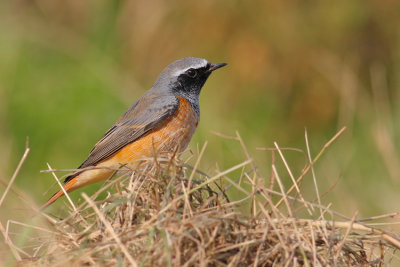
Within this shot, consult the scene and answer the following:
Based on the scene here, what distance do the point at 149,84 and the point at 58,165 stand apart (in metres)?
3.62

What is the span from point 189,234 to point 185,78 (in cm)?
355

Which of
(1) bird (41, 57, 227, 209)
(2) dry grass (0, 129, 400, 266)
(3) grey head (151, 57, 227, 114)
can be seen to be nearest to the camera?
(2) dry grass (0, 129, 400, 266)

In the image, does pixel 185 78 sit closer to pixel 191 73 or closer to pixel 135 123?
pixel 191 73

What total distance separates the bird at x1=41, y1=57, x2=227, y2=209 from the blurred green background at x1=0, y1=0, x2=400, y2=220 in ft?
8.34

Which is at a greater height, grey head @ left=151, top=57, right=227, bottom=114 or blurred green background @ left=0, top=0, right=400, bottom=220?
grey head @ left=151, top=57, right=227, bottom=114

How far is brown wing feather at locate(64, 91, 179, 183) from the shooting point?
241 inches

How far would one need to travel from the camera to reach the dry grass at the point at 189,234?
3256 mm

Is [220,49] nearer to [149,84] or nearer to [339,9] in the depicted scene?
[149,84]

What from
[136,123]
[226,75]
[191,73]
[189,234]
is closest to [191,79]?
[191,73]

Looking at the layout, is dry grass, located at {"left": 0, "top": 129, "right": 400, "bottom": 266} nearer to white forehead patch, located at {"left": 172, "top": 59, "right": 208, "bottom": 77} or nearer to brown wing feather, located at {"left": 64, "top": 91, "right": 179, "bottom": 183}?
brown wing feather, located at {"left": 64, "top": 91, "right": 179, "bottom": 183}

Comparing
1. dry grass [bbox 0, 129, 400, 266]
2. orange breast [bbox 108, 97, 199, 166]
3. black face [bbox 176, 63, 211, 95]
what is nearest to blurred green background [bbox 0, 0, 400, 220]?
black face [bbox 176, 63, 211, 95]

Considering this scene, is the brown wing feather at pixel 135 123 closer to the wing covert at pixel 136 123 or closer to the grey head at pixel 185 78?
the wing covert at pixel 136 123

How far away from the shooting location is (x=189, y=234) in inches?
128

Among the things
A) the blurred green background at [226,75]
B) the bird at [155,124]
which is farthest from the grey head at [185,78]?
the blurred green background at [226,75]
